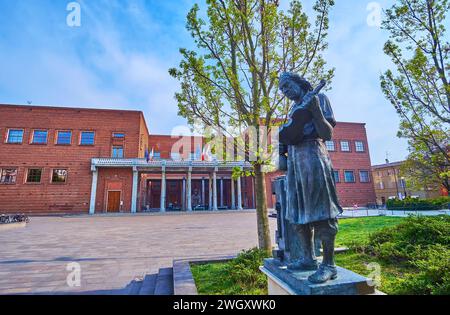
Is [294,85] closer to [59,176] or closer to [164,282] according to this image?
[164,282]

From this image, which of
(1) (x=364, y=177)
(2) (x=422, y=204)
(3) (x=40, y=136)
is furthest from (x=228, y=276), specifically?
(1) (x=364, y=177)

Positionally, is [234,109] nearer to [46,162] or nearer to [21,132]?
[46,162]

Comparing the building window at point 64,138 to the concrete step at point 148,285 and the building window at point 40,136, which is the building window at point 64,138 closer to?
the building window at point 40,136

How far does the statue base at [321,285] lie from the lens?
1771 millimetres

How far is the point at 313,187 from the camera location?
6.57 ft

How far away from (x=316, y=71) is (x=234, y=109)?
84.9 inches

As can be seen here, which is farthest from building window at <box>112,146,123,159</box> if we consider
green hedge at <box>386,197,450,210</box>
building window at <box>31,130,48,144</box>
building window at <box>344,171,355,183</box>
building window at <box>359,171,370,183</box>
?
building window at <box>359,171,370,183</box>

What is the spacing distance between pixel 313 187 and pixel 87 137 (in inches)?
1131

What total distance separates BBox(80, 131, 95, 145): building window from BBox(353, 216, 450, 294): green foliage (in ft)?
90.3

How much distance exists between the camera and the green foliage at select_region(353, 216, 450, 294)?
123 inches

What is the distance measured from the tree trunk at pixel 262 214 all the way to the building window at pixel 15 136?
2949 cm

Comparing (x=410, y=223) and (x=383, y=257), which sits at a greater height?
(x=410, y=223)

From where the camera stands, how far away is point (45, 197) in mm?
22938

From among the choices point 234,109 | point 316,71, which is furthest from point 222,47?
point 316,71
